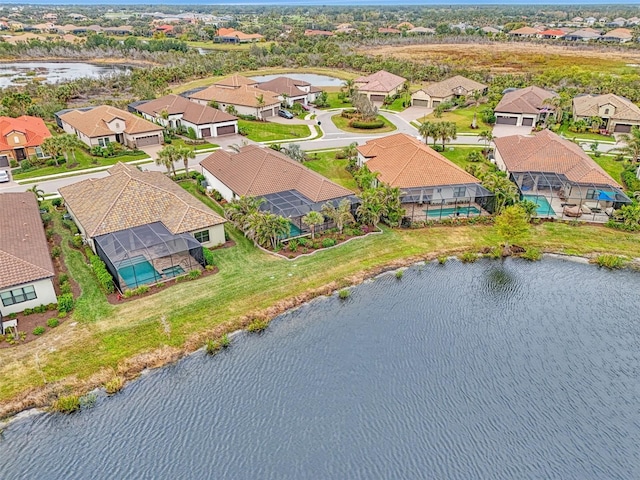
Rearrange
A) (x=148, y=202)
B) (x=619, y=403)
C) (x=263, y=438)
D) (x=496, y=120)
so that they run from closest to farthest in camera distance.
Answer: (x=263, y=438) → (x=619, y=403) → (x=148, y=202) → (x=496, y=120)

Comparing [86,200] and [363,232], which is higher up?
[86,200]

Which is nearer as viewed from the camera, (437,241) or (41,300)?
(41,300)

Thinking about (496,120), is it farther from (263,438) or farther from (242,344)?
(263,438)

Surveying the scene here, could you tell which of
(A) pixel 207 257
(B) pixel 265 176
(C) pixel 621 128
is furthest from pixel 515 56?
(A) pixel 207 257

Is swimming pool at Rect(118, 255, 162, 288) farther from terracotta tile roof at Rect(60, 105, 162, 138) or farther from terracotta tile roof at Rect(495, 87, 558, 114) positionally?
terracotta tile roof at Rect(495, 87, 558, 114)

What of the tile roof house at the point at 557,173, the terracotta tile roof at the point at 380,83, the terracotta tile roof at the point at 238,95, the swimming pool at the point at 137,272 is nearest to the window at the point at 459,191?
the tile roof house at the point at 557,173

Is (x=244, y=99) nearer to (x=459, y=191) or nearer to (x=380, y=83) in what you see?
(x=380, y=83)

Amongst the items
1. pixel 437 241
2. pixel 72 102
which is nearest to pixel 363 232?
pixel 437 241

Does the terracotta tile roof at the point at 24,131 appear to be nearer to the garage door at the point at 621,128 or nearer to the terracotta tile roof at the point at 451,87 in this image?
the terracotta tile roof at the point at 451,87
